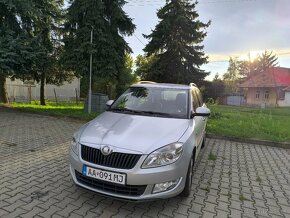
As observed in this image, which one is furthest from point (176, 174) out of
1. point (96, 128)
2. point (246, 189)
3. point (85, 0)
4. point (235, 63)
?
point (235, 63)

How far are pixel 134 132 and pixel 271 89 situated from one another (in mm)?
39067

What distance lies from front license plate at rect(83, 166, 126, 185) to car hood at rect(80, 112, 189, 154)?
0.30 m

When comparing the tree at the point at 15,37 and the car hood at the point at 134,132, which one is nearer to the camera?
the car hood at the point at 134,132

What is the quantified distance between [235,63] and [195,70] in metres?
71.1

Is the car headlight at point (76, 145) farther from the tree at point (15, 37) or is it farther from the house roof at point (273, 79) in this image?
the house roof at point (273, 79)

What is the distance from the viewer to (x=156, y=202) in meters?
3.95

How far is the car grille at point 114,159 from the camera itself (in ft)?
11.1

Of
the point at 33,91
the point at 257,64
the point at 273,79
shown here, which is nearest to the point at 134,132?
the point at 33,91

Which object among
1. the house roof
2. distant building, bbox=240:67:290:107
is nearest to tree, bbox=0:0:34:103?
distant building, bbox=240:67:290:107

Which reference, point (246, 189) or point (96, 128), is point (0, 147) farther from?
point (246, 189)

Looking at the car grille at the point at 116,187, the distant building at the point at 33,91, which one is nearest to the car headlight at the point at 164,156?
the car grille at the point at 116,187

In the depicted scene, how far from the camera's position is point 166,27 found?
806 inches

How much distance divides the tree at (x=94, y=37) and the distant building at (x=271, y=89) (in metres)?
26.9

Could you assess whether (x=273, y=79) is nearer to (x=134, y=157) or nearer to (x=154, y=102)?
(x=154, y=102)
